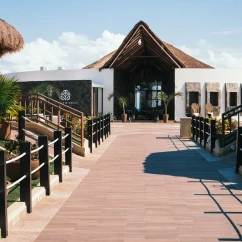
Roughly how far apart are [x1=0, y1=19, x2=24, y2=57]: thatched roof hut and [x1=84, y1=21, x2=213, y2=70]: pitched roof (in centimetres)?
1846

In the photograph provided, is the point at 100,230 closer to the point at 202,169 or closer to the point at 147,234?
the point at 147,234

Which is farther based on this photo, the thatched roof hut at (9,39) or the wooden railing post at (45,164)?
the thatched roof hut at (9,39)

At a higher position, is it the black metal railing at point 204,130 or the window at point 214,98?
the window at point 214,98

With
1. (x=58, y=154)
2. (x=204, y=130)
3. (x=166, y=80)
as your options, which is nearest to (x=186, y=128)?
(x=204, y=130)

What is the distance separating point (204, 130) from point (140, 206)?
10.0 meters

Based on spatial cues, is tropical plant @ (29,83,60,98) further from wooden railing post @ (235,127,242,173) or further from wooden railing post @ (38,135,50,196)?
wooden railing post @ (38,135,50,196)

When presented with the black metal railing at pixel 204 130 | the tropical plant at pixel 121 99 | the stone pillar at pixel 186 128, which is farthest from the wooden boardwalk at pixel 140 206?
the tropical plant at pixel 121 99

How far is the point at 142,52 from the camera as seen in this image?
120 ft

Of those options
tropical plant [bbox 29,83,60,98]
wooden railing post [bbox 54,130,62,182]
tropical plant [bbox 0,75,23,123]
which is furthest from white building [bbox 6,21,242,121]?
wooden railing post [bbox 54,130,62,182]

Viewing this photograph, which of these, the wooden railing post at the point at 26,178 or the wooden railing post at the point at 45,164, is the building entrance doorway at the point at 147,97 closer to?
the wooden railing post at the point at 45,164

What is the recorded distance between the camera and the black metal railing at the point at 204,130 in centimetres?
1455

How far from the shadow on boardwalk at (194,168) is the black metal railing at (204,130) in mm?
719

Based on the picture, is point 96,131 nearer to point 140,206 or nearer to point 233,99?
point 140,206

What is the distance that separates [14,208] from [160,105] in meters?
32.8
